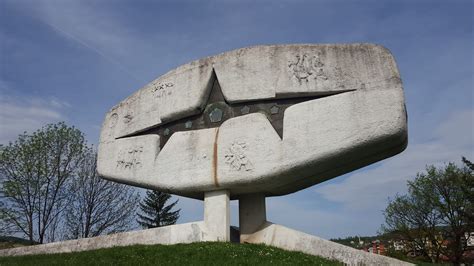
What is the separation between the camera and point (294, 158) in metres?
9.59

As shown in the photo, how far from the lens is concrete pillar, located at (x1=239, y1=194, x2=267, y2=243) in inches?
434

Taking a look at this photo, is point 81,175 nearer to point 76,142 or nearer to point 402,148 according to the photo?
point 76,142

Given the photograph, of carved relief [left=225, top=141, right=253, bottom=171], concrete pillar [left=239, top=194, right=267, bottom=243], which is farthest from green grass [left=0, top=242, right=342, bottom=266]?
carved relief [left=225, top=141, right=253, bottom=171]

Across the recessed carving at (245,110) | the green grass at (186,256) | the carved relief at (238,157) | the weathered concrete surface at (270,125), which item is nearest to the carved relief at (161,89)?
the weathered concrete surface at (270,125)

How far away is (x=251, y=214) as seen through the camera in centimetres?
1116

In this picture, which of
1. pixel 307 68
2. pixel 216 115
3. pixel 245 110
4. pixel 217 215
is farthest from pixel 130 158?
pixel 307 68

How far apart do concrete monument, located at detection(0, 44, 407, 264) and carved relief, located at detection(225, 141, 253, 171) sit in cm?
3

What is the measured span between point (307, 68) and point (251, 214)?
4013 mm

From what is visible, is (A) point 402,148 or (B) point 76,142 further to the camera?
(B) point 76,142

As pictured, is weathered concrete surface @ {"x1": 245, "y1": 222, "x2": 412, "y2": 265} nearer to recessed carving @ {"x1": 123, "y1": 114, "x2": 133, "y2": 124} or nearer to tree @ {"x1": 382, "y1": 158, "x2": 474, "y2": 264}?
recessed carving @ {"x1": 123, "y1": 114, "x2": 133, "y2": 124}

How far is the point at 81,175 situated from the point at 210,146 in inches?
632

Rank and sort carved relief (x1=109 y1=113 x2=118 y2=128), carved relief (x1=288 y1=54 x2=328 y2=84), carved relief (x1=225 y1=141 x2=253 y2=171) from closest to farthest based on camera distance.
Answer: carved relief (x1=288 y1=54 x2=328 y2=84), carved relief (x1=225 y1=141 x2=253 y2=171), carved relief (x1=109 y1=113 x2=118 y2=128)

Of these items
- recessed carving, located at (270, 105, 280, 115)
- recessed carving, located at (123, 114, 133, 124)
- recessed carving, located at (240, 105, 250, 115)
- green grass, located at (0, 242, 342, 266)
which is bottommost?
green grass, located at (0, 242, 342, 266)

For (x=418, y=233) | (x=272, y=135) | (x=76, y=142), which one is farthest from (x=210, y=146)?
(x=418, y=233)
